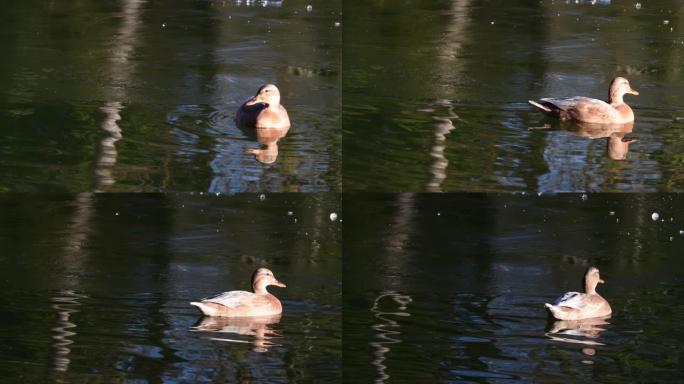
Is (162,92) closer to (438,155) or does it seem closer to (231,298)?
(438,155)

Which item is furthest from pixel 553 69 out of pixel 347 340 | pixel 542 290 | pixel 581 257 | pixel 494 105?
pixel 347 340

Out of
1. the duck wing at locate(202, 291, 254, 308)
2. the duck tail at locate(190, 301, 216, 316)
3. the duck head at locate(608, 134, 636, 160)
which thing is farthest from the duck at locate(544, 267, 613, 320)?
the duck tail at locate(190, 301, 216, 316)

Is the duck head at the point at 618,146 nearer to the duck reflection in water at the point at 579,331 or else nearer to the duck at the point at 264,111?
the duck reflection in water at the point at 579,331

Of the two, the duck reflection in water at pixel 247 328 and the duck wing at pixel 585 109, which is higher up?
the duck wing at pixel 585 109

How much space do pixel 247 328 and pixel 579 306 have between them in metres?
2.46

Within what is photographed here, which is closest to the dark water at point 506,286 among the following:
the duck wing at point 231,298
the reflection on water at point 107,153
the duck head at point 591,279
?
the duck head at point 591,279

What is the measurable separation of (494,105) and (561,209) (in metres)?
1.15

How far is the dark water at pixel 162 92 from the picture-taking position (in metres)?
Answer: 12.9

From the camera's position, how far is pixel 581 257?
13523mm

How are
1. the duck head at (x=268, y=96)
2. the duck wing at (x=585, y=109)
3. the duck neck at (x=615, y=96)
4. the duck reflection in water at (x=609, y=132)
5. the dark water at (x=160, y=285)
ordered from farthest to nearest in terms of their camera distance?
1. the duck neck at (x=615, y=96)
2. the duck wing at (x=585, y=109)
3. the duck head at (x=268, y=96)
4. the duck reflection in water at (x=609, y=132)
5. the dark water at (x=160, y=285)

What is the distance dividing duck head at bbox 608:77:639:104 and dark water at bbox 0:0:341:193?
99.4 inches

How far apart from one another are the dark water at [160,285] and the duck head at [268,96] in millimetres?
867

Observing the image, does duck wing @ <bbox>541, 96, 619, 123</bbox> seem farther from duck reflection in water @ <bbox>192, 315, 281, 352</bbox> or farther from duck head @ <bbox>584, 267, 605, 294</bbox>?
duck reflection in water @ <bbox>192, 315, 281, 352</bbox>

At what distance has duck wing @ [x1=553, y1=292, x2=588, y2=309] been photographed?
11.6 m
